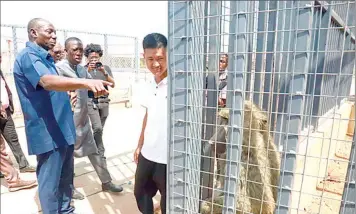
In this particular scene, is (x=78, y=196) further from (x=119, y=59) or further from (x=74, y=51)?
(x=119, y=59)

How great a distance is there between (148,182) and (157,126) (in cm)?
46

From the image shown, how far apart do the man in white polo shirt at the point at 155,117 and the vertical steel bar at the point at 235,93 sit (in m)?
0.53

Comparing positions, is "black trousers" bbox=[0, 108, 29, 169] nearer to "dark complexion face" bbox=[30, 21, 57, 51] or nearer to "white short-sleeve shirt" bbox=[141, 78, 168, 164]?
"dark complexion face" bbox=[30, 21, 57, 51]

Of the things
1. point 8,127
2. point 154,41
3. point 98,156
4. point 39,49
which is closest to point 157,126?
point 154,41

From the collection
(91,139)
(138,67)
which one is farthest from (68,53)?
(138,67)

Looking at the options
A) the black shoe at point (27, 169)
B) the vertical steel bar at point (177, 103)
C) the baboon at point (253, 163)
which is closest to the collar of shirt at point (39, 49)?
the vertical steel bar at point (177, 103)

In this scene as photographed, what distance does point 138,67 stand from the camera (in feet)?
28.7

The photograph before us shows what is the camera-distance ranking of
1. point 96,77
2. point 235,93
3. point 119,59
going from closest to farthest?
point 235,93, point 96,77, point 119,59

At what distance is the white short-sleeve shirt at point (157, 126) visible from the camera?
6.07 ft

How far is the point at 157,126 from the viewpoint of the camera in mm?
1866

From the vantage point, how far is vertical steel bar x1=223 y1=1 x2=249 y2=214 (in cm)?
132

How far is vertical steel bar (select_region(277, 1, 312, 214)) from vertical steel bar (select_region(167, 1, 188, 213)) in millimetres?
529

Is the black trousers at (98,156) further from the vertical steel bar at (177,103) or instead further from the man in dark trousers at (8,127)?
the vertical steel bar at (177,103)

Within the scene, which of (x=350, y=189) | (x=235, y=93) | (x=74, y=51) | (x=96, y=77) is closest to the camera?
(x=350, y=189)
